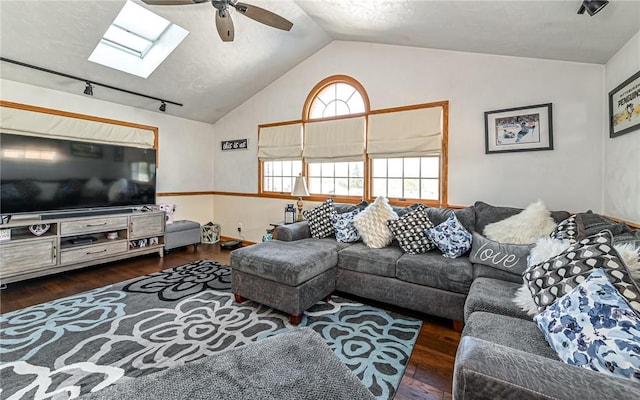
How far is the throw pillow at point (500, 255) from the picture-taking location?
198cm

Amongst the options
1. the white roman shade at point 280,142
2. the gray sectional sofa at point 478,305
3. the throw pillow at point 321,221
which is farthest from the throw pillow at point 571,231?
the white roman shade at point 280,142

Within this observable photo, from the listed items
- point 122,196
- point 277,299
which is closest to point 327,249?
point 277,299

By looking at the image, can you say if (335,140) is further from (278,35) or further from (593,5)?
(593,5)

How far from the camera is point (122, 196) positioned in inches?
152

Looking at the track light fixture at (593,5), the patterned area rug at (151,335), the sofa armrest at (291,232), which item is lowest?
the patterned area rug at (151,335)

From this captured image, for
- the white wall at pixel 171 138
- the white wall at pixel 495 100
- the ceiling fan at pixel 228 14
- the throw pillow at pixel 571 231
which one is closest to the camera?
the throw pillow at pixel 571 231

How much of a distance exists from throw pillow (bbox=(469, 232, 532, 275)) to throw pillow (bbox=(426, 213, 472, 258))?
135 mm

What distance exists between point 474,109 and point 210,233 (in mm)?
4547

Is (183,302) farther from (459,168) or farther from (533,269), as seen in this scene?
(459,168)

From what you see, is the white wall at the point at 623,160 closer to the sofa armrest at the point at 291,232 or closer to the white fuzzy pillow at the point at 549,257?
the white fuzzy pillow at the point at 549,257

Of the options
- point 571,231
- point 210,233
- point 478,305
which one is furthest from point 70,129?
point 571,231

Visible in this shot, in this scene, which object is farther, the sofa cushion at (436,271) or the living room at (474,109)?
the living room at (474,109)

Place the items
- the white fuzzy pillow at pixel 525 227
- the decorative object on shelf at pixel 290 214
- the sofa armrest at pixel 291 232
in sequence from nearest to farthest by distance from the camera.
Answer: the white fuzzy pillow at pixel 525 227 → the sofa armrest at pixel 291 232 → the decorative object on shelf at pixel 290 214

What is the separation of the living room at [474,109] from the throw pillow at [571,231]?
18.4 inches
